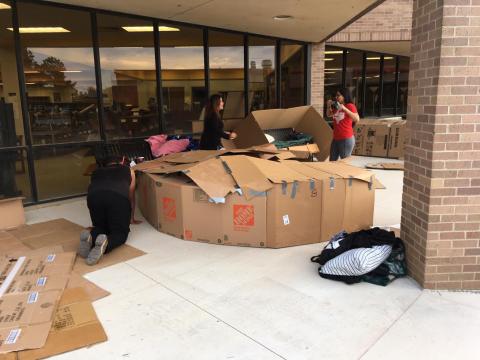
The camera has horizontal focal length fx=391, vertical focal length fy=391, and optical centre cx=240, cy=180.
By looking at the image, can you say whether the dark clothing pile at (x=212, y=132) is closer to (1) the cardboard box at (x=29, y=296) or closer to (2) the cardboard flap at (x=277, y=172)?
(2) the cardboard flap at (x=277, y=172)

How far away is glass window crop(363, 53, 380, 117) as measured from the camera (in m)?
12.6

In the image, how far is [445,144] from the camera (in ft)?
8.90

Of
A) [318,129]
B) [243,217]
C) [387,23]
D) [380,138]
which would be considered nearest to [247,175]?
[243,217]

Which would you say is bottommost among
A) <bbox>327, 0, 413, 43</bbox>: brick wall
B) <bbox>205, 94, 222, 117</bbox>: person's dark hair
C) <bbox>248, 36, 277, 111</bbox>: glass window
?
<bbox>205, 94, 222, 117</bbox>: person's dark hair

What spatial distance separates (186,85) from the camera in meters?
7.31

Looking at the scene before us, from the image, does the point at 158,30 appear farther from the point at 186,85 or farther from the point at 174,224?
the point at 174,224

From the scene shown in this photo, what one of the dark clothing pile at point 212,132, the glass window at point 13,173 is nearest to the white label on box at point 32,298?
the glass window at point 13,173

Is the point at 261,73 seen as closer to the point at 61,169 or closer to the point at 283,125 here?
the point at 283,125

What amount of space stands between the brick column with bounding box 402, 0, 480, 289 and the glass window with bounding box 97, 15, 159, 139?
4.74 meters

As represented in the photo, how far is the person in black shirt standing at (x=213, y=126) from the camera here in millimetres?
5273

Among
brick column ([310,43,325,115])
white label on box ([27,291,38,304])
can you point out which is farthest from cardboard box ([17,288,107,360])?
brick column ([310,43,325,115])

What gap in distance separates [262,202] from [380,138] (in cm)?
638

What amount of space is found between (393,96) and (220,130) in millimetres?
10471

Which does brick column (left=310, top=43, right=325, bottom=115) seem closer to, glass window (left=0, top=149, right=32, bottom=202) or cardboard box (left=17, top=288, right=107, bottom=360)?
glass window (left=0, top=149, right=32, bottom=202)
